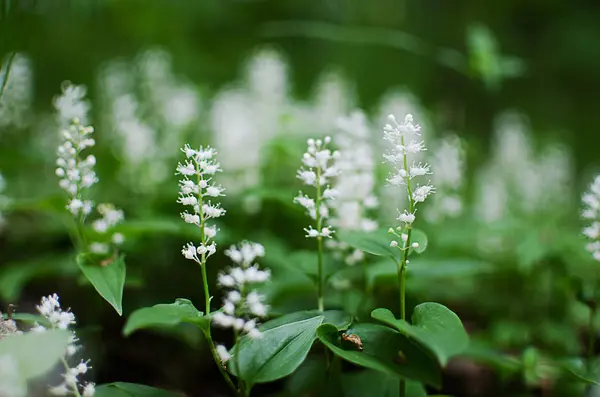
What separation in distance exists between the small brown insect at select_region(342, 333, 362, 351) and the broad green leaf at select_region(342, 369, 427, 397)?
269 mm

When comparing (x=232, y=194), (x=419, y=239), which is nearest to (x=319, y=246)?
(x=419, y=239)

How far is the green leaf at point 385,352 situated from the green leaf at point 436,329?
6 centimetres

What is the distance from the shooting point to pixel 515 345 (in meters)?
2.34

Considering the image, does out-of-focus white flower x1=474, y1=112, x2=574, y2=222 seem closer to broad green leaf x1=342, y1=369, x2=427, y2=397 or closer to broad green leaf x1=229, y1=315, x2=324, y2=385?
broad green leaf x1=342, y1=369, x2=427, y2=397

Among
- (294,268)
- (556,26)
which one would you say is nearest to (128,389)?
(294,268)

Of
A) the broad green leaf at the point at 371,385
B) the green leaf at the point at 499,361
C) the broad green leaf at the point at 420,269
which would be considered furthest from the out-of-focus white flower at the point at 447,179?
the broad green leaf at the point at 371,385

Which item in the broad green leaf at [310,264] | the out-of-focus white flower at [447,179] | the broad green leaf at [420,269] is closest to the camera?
the broad green leaf at [310,264]

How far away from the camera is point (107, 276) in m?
1.48

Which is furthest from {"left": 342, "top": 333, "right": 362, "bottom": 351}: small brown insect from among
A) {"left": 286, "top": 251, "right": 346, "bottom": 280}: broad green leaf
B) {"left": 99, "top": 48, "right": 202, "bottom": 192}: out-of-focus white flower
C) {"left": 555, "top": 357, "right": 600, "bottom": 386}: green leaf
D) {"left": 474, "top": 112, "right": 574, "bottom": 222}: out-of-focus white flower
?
{"left": 474, "top": 112, "right": 574, "bottom": 222}: out-of-focus white flower

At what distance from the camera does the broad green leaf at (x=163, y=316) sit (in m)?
1.08

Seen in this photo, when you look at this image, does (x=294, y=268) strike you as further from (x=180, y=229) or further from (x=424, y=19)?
(x=424, y=19)

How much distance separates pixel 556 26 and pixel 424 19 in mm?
2335

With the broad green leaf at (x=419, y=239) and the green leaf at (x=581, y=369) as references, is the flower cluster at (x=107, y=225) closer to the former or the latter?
the broad green leaf at (x=419, y=239)

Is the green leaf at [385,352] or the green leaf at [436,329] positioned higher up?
the green leaf at [436,329]
